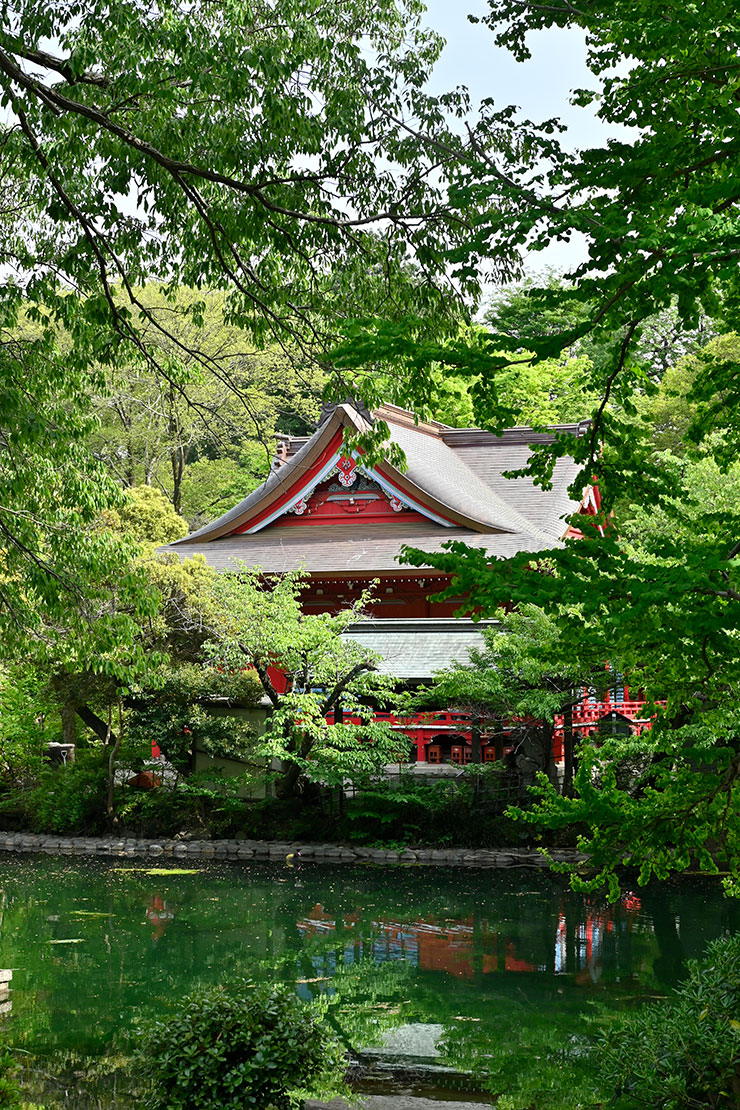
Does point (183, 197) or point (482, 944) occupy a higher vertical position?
point (183, 197)

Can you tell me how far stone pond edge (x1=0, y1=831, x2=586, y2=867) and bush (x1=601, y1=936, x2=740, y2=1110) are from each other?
891 centimetres

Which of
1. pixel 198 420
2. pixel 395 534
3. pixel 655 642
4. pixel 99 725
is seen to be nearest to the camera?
pixel 655 642

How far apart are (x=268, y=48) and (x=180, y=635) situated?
1143 centimetres

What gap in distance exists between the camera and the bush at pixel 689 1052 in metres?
4.16

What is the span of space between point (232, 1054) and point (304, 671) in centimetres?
1048

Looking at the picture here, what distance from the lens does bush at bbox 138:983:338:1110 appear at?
471cm

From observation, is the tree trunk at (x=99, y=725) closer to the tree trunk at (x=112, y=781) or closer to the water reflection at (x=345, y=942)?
the tree trunk at (x=112, y=781)

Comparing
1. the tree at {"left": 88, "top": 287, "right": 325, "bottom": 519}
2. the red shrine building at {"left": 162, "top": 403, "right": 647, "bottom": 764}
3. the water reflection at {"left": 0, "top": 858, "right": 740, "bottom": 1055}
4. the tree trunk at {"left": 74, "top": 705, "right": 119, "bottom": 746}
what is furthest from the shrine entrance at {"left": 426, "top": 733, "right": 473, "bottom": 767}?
the tree at {"left": 88, "top": 287, "right": 325, "bottom": 519}

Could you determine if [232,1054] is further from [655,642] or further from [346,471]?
[346,471]

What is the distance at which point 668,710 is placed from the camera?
15.1 feet

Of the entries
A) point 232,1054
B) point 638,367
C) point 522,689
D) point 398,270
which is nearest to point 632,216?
point 638,367

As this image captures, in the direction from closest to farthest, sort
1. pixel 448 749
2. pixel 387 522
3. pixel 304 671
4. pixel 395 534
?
pixel 304 671 → pixel 448 749 → pixel 395 534 → pixel 387 522

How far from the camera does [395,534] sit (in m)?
18.8

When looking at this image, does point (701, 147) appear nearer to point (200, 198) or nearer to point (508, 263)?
point (508, 263)
